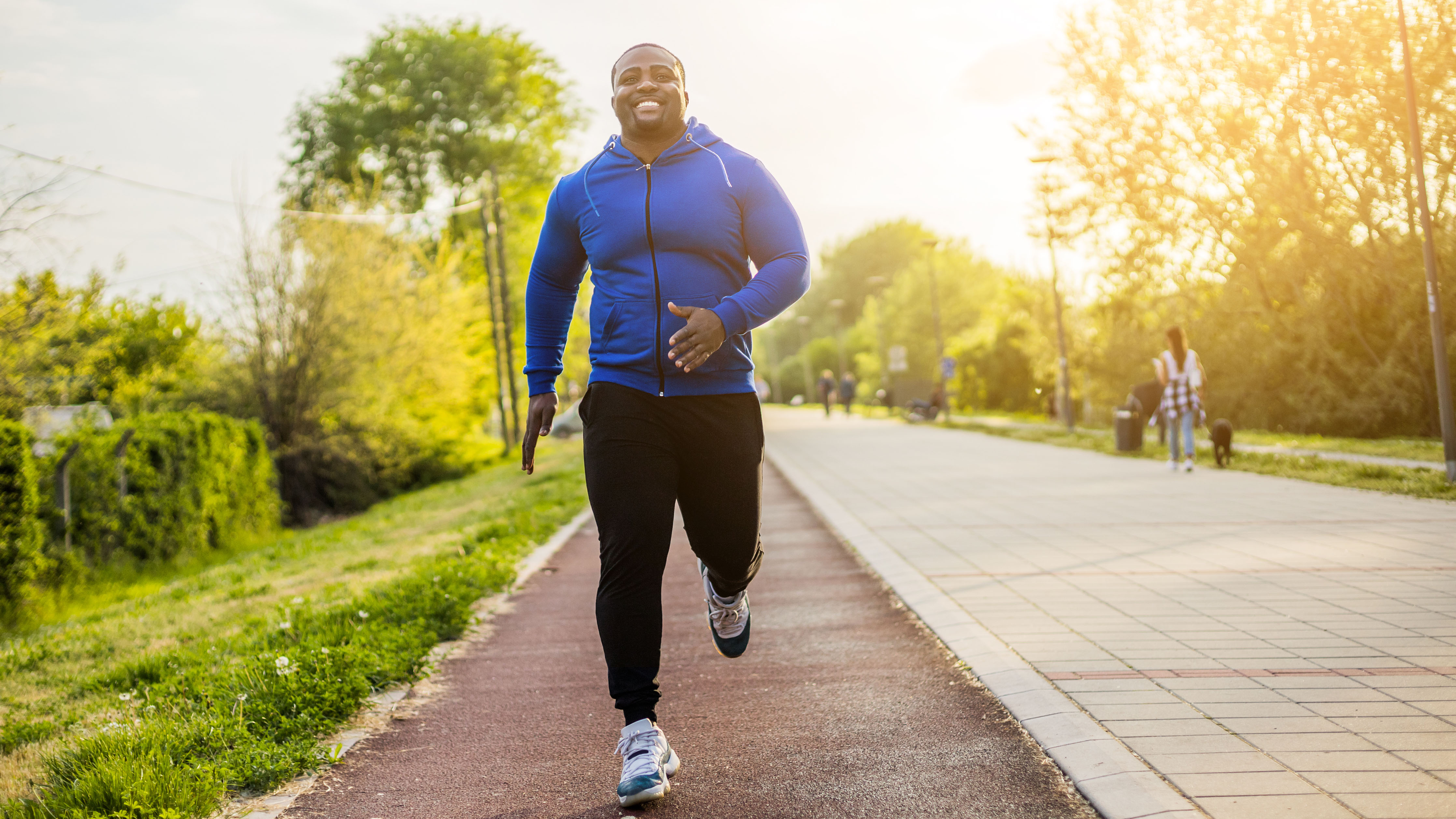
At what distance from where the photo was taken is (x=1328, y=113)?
1920 cm

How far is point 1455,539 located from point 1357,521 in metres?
1.07

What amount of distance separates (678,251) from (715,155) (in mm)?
355

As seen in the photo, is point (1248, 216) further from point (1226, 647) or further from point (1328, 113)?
point (1226, 647)

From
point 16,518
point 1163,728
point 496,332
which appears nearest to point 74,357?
point 16,518

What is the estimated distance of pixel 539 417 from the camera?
3465 mm

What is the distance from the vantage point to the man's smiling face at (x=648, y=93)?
3.34 m

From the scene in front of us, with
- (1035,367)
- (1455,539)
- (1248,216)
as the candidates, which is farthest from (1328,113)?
(1455,539)

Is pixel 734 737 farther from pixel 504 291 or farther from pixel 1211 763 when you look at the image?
pixel 504 291

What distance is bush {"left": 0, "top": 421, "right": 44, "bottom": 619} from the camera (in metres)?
8.08

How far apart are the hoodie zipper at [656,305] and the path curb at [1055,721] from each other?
5.35 feet

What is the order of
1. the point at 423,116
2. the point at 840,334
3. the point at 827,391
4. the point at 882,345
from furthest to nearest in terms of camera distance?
the point at 840,334, the point at 882,345, the point at 827,391, the point at 423,116

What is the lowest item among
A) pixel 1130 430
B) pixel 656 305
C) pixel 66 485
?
pixel 1130 430

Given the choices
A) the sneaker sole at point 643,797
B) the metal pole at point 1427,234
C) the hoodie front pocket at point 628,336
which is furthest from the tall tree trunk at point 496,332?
the sneaker sole at point 643,797

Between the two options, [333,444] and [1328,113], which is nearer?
[1328,113]
